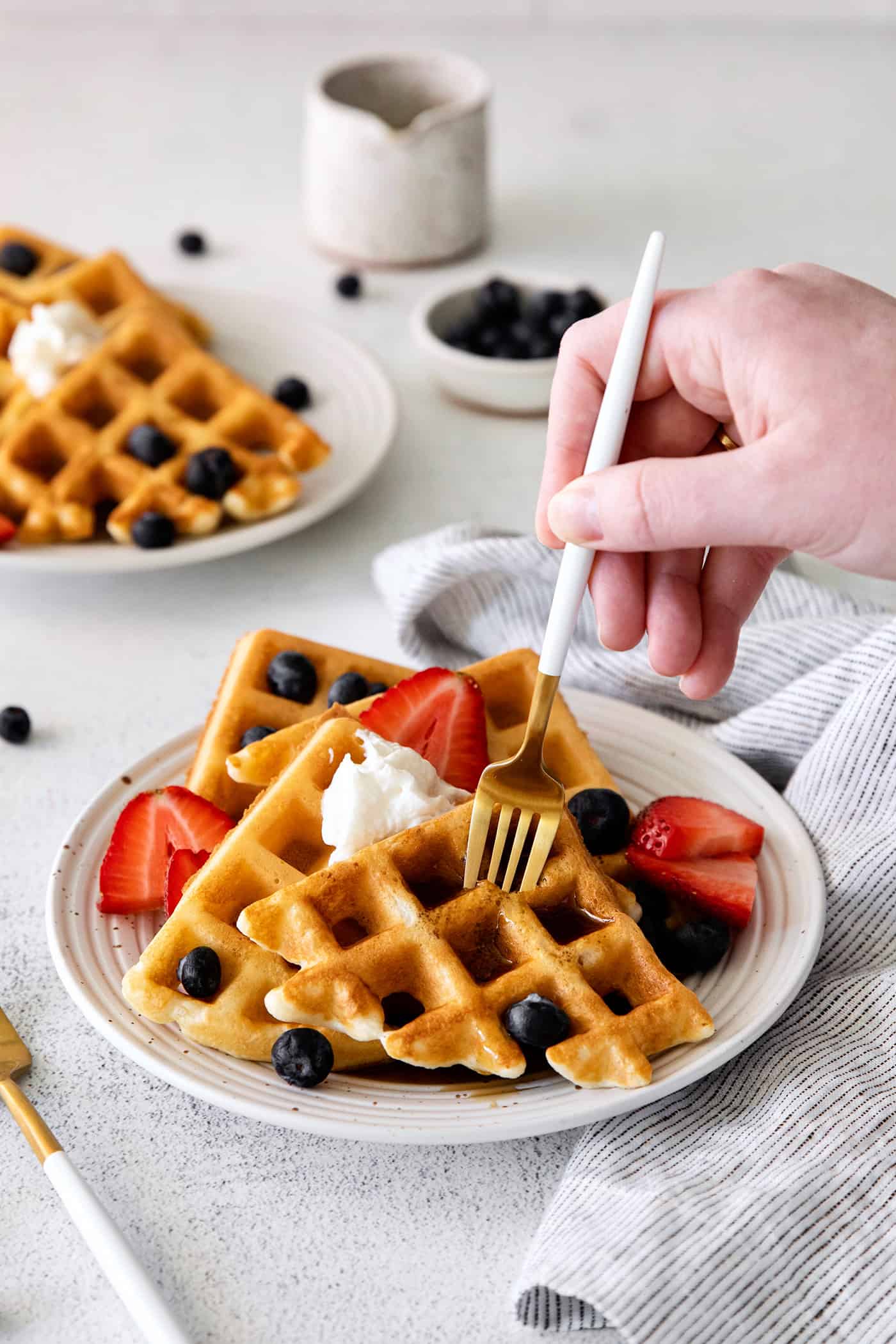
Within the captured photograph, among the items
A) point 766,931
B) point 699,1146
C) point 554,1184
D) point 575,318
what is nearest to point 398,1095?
point 554,1184

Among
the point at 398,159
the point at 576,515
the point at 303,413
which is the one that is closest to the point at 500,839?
the point at 576,515

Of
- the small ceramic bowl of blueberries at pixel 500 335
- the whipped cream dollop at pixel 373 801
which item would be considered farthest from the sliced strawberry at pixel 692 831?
the small ceramic bowl of blueberries at pixel 500 335

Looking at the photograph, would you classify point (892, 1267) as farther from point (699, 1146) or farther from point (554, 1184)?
point (554, 1184)

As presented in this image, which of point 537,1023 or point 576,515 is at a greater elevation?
point 576,515

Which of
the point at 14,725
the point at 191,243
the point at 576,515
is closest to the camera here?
the point at 576,515

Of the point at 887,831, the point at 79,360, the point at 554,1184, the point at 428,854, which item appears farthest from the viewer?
the point at 79,360

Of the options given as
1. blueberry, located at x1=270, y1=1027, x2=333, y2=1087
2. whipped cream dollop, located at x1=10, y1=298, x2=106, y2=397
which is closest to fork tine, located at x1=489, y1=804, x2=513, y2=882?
blueberry, located at x1=270, y1=1027, x2=333, y2=1087

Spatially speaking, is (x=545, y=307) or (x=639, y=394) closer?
(x=639, y=394)

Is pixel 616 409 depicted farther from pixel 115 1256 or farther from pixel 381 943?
pixel 115 1256
